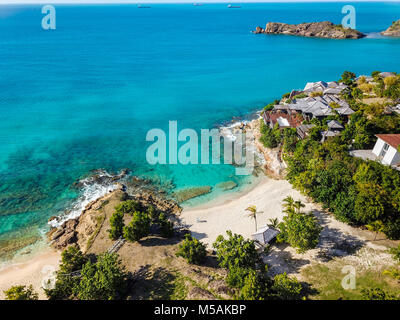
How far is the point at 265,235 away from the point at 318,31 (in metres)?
140

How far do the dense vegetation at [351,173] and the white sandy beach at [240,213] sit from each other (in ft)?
8.49

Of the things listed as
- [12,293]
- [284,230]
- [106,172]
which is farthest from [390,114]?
[12,293]

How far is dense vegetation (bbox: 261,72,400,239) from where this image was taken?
24.3m

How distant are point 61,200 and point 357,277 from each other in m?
34.0

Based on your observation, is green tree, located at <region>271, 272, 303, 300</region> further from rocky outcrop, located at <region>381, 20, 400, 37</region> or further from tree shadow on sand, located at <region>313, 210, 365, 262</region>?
rocky outcrop, located at <region>381, 20, 400, 37</region>

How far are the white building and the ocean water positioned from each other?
1655 centimetres

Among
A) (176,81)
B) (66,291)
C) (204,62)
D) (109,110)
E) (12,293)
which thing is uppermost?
(204,62)

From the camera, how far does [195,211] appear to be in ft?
105

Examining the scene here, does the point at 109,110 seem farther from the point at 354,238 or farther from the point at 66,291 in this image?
the point at 354,238

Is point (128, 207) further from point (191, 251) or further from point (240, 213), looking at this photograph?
point (240, 213)

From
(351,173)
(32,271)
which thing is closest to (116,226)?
(32,271)

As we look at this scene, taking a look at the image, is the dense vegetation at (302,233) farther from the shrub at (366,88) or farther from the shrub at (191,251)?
the shrub at (366,88)

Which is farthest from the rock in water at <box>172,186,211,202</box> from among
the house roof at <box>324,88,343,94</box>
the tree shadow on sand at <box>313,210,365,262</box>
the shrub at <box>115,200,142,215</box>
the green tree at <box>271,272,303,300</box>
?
the house roof at <box>324,88,343,94</box>

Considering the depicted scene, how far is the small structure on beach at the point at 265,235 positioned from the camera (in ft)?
82.0
